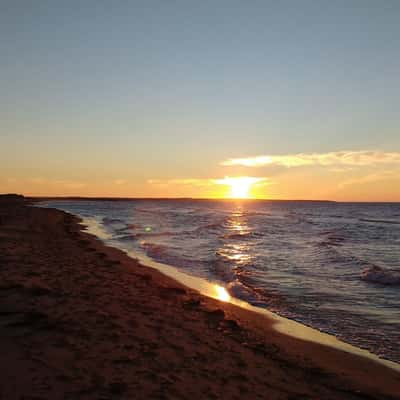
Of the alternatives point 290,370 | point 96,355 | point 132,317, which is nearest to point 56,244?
point 132,317

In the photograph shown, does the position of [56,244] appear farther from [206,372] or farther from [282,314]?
[206,372]

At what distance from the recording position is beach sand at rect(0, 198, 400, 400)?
5.43 meters

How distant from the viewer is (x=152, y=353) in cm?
673

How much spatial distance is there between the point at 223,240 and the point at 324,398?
24348mm

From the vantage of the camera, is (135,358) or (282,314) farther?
(282,314)

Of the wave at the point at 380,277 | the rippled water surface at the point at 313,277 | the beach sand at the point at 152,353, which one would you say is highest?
the beach sand at the point at 152,353

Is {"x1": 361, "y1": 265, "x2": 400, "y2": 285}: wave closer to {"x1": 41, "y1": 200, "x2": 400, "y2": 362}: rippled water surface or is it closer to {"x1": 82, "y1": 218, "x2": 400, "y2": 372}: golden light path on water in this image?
{"x1": 41, "y1": 200, "x2": 400, "y2": 362}: rippled water surface

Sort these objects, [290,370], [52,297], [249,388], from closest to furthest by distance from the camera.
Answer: [249,388], [290,370], [52,297]

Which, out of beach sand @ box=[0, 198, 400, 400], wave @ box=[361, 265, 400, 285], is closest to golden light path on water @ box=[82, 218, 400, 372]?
beach sand @ box=[0, 198, 400, 400]

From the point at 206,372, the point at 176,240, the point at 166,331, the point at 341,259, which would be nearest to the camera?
the point at 206,372

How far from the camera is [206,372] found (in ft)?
20.3

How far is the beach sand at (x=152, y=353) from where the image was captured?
5434mm

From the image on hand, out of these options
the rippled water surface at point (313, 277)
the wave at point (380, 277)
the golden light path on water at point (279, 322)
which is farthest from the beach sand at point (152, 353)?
the wave at point (380, 277)

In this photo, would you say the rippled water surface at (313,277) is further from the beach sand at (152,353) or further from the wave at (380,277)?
the beach sand at (152,353)
